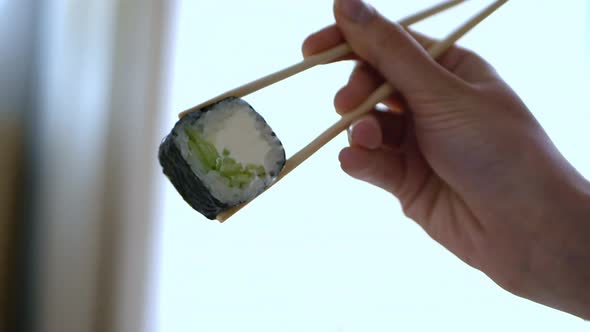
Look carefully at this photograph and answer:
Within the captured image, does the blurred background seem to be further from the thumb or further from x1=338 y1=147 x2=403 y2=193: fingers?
the thumb

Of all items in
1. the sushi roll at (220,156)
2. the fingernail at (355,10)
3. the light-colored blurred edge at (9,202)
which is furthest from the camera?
the light-colored blurred edge at (9,202)

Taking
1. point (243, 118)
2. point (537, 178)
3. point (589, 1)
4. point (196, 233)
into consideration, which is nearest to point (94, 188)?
point (196, 233)

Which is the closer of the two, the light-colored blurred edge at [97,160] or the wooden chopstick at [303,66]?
the wooden chopstick at [303,66]

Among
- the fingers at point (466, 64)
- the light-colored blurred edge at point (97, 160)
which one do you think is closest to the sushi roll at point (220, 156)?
the fingers at point (466, 64)

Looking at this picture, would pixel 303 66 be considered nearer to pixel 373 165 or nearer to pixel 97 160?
pixel 373 165

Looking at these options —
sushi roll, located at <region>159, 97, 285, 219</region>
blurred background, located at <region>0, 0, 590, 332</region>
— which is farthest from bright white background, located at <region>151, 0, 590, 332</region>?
sushi roll, located at <region>159, 97, 285, 219</region>

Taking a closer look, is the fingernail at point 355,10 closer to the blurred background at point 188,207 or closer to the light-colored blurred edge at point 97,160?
the blurred background at point 188,207
